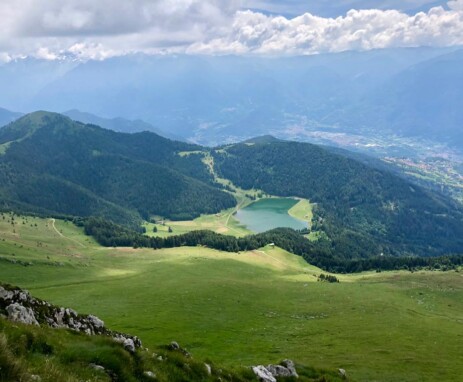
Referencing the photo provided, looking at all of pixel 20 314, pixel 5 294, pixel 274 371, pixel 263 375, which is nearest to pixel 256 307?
pixel 274 371

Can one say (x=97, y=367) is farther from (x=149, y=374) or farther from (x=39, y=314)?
(x=39, y=314)

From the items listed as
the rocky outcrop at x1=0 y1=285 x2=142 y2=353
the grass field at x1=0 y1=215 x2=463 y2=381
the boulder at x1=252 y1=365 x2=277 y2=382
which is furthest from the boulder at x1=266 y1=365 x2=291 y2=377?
the grass field at x1=0 y1=215 x2=463 y2=381

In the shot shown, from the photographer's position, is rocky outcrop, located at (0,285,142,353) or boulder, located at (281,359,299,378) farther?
boulder, located at (281,359,299,378)

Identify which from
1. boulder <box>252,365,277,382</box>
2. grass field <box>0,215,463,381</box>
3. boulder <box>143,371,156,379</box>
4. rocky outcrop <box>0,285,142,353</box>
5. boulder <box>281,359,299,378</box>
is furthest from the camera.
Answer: grass field <box>0,215,463,381</box>

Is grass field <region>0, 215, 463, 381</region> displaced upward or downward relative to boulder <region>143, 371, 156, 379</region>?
downward

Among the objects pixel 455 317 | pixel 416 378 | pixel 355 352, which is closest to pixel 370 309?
pixel 455 317

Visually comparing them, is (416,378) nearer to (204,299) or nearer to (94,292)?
(204,299)

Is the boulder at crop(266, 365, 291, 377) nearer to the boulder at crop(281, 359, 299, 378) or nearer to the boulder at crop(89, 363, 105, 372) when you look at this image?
the boulder at crop(281, 359, 299, 378)

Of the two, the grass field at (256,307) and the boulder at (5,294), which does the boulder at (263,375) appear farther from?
the grass field at (256,307)

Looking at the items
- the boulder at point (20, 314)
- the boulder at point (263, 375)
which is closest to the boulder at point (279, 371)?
the boulder at point (263, 375)
